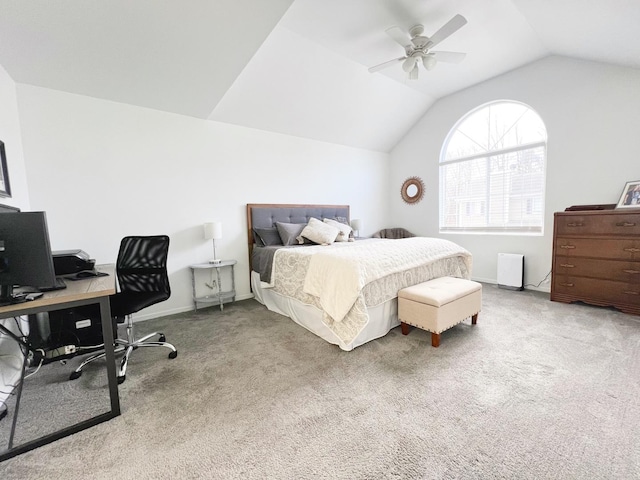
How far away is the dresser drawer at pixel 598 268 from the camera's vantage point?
9.20 feet

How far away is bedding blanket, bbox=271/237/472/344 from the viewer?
7.29 feet

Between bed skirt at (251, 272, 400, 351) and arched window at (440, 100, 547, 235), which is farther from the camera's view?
arched window at (440, 100, 547, 235)

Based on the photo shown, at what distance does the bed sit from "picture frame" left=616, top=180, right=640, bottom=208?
5.68 ft

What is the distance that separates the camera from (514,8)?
266 centimetres

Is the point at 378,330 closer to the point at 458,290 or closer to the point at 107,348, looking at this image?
the point at 458,290

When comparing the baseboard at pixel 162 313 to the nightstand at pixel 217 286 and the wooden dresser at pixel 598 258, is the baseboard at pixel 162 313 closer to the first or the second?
the nightstand at pixel 217 286

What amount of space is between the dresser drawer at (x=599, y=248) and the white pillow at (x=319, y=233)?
286cm

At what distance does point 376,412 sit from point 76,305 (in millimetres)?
1798

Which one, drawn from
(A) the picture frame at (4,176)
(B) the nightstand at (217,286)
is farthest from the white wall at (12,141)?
(B) the nightstand at (217,286)

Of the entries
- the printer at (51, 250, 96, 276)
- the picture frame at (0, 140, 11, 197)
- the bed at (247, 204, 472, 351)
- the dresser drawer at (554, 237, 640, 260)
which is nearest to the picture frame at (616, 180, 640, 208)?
the dresser drawer at (554, 237, 640, 260)

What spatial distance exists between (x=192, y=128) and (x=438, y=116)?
4.22 meters

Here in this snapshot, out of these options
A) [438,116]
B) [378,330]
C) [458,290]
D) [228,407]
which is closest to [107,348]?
[228,407]

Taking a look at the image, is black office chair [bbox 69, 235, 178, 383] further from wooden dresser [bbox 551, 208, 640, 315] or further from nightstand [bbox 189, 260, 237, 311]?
wooden dresser [bbox 551, 208, 640, 315]

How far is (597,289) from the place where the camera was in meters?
3.02
